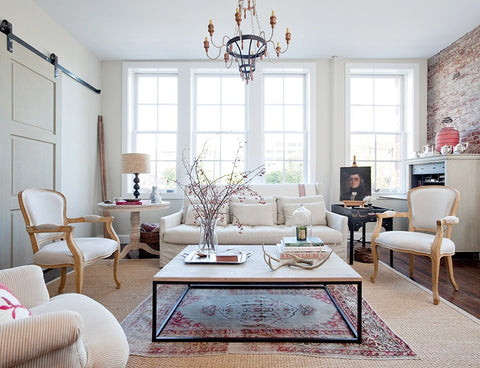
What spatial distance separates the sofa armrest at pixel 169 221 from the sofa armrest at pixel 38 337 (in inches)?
97.1

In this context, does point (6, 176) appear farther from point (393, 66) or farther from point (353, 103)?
point (393, 66)

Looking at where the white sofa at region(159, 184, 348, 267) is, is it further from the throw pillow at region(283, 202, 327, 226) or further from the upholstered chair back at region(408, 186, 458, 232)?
the upholstered chair back at region(408, 186, 458, 232)

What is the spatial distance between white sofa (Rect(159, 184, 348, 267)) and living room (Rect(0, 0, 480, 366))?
2.81 ft

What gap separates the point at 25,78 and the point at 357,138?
14.8 feet

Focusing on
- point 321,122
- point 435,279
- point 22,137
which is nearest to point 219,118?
point 321,122

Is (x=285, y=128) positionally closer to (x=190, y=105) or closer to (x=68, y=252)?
(x=190, y=105)

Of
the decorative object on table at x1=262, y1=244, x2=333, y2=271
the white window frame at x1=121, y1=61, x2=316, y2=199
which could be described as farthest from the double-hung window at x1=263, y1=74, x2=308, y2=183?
the decorative object on table at x1=262, y1=244, x2=333, y2=271

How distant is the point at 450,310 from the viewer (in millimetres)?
2258

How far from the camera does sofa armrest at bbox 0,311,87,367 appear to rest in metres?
0.81

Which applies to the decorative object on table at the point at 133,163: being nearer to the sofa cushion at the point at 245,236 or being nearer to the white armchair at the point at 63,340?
the sofa cushion at the point at 245,236

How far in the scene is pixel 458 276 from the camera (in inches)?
121

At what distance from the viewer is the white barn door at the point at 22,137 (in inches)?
108

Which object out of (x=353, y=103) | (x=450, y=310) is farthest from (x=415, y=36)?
(x=450, y=310)

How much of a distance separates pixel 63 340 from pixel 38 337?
2.6 inches
